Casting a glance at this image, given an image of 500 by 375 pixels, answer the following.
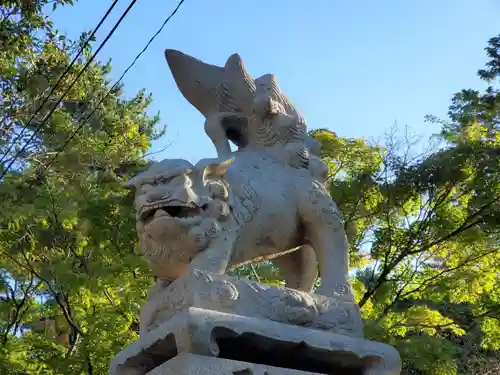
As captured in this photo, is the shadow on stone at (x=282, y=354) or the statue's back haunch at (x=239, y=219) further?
the statue's back haunch at (x=239, y=219)

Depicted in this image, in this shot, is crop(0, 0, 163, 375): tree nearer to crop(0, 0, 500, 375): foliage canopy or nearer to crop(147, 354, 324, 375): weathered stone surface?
crop(0, 0, 500, 375): foliage canopy

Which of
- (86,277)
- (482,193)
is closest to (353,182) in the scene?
(482,193)

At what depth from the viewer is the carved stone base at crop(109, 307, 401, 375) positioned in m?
2.89

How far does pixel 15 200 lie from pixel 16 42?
196 cm

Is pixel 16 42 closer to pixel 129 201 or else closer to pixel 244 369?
pixel 129 201

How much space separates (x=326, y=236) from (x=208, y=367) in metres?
1.09

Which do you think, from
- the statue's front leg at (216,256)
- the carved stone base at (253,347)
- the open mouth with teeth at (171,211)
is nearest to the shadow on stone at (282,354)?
the carved stone base at (253,347)

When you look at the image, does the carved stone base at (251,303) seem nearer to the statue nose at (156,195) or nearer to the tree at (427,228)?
the statue nose at (156,195)

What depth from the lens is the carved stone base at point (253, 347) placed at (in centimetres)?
289

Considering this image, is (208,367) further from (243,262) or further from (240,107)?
(240,107)

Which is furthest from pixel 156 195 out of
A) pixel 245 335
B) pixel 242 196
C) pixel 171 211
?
pixel 245 335

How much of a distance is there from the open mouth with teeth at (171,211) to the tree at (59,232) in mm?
4263

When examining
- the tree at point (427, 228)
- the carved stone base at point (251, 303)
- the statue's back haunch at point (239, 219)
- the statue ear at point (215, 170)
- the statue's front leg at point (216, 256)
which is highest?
the tree at point (427, 228)

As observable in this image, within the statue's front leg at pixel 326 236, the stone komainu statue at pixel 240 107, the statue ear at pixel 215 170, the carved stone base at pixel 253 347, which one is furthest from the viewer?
the stone komainu statue at pixel 240 107
